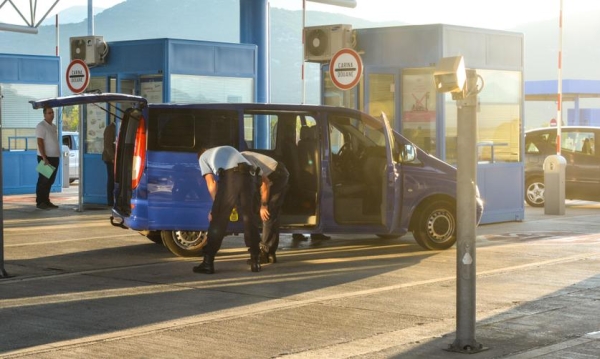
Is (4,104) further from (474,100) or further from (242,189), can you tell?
(474,100)

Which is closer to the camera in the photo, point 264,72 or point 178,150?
point 178,150

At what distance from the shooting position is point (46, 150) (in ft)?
70.4

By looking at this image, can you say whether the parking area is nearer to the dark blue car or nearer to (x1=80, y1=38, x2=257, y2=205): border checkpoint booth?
(x1=80, y1=38, x2=257, y2=205): border checkpoint booth

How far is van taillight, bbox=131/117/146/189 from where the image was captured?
13227 millimetres

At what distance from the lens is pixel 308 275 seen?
39.7 ft

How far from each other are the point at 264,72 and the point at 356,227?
10.0m

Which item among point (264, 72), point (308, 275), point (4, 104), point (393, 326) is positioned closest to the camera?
point (393, 326)

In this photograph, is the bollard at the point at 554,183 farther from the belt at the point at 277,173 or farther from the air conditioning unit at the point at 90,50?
the belt at the point at 277,173

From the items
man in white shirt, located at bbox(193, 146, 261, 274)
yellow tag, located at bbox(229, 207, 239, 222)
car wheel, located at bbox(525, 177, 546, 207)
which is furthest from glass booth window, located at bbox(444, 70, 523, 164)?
man in white shirt, located at bbox(193, 146, 261, 274)

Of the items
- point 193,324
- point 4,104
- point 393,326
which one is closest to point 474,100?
point 393,326

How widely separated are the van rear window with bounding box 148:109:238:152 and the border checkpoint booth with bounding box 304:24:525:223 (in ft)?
16.5

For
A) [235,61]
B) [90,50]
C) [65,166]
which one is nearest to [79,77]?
[90,50]

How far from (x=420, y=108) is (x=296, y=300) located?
8.21 m

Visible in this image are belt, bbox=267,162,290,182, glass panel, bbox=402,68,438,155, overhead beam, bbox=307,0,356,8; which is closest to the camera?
belt, bbox=267,162,290,182
